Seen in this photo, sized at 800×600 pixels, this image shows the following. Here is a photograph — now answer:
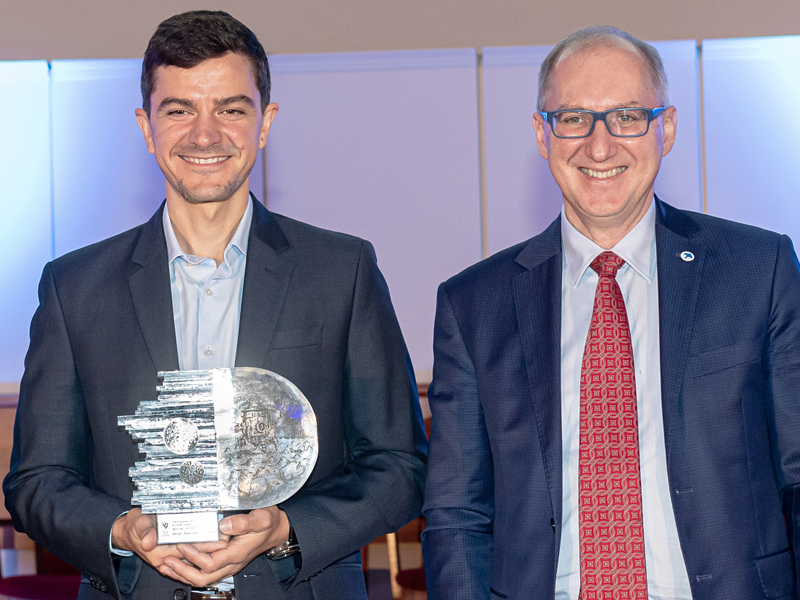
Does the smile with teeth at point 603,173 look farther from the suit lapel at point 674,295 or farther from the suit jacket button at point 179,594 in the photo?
the suit jacket button at point 179,594

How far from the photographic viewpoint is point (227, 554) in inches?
64.9

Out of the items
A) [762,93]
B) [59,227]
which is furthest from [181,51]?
[762,93]

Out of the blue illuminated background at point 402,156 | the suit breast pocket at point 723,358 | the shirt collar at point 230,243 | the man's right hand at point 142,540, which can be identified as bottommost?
the man's right hand at point 142,540

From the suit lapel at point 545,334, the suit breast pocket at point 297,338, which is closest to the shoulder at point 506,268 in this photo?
the suit lapel at point 545,334

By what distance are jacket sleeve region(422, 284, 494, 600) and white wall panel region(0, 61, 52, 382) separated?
3.58 m

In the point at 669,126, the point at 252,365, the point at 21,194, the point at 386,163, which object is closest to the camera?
the point at 252,365

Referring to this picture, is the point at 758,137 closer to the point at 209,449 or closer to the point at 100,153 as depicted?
the point at 100,153

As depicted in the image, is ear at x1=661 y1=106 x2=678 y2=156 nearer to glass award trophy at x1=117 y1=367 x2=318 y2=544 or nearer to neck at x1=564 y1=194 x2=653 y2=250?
neck at x1=564 y1=194 x2=653 y2=250

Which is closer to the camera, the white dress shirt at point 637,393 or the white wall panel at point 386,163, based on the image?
the white dress shirt at point 637,393

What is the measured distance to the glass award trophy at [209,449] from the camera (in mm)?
1648

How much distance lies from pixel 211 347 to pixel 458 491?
594 mm

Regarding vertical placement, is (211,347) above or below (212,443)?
→ above

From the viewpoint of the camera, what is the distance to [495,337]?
1989mm

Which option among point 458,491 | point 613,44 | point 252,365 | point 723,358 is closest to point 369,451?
point 458,491
